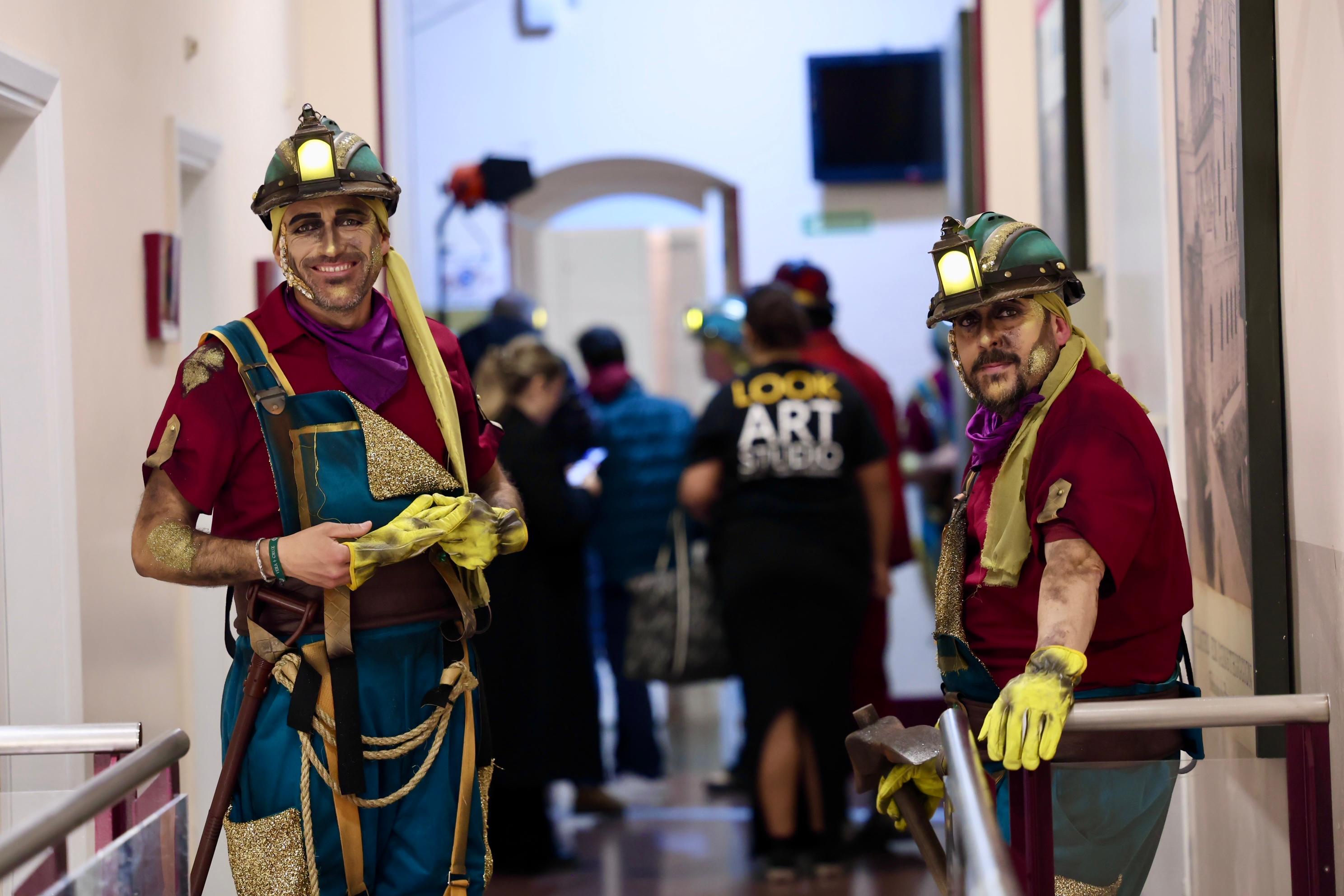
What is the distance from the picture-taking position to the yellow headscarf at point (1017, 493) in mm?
2043

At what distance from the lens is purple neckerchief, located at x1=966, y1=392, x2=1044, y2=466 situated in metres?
2.11

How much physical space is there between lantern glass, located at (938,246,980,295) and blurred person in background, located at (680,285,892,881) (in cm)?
200

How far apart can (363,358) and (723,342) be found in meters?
3.17

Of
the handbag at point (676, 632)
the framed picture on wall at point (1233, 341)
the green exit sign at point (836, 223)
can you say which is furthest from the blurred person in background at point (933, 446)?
the framed picture on wall at point (1233, 341)

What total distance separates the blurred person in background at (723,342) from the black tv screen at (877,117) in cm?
192

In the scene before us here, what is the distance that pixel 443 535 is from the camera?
7.36 feet

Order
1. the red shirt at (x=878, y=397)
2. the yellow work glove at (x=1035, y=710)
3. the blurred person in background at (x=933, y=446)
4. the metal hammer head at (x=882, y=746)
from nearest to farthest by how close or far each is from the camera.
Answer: the yellow work glove at (x=1035, y=710)
the metal hammer head at (x=882, y=746)
the red shirt at (x=878, y=397)
the blurred person in background at (x=933, y=446)

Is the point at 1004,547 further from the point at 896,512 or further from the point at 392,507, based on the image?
the point at 896,512

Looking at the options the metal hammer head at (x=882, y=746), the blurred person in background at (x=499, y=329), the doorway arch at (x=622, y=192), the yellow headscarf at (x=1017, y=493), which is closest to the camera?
the yellow headscarf at (x=1017, y=493)

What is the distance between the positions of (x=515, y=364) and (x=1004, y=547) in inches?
99.4

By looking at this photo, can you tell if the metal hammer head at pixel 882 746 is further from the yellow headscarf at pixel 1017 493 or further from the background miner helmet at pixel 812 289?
the background miner helmet at pixel 812 289

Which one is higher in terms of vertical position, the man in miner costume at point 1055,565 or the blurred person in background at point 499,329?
the blurred person in background at point 499,329

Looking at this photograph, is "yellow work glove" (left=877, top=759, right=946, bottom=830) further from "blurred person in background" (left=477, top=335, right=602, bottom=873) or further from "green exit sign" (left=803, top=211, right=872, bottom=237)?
"green exit sign" (left=803, top=211, right=872, bottom=237)

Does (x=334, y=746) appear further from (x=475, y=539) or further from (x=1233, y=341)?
(x=1233, y=341)
